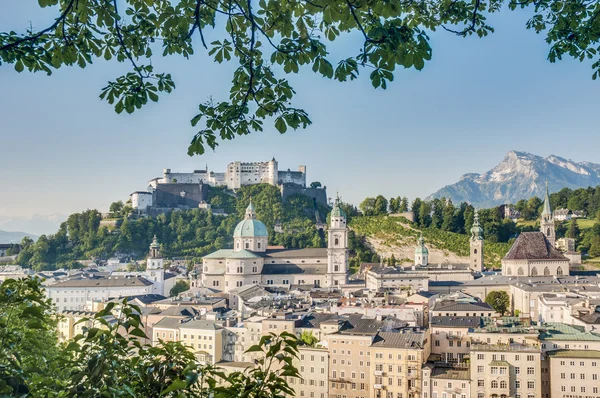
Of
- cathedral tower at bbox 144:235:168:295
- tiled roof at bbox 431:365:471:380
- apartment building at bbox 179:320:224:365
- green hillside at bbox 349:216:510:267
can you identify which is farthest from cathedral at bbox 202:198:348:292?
tiled roof at bbox 431:365:471:380

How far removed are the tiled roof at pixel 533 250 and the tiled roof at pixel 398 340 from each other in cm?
2662

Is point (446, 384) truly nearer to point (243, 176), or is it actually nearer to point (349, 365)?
point (349, 365)

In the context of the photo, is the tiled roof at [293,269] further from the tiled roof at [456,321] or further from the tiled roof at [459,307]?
the tiled roof at [456,321]

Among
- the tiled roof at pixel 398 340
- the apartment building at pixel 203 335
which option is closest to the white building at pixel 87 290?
the apartment building at pixel 203 335

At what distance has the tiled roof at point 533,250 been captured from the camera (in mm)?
51438

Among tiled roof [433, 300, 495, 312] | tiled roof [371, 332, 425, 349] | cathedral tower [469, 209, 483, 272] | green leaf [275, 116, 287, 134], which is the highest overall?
green leaf [275, 116, 287, 134]

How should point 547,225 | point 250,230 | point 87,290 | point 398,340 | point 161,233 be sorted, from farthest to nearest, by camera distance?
point 161,233 → point 547,225 → point 250,230 → point 87,290 → point 398,340

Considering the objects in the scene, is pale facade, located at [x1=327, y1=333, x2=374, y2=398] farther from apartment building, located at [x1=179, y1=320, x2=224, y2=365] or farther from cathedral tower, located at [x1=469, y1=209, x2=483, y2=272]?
cathedral tower, located at [x1=469, y1=209, x2=483, y2=272]

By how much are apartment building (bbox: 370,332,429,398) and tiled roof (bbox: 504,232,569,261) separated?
1060 inches

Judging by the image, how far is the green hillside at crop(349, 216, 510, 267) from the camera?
62.8 m

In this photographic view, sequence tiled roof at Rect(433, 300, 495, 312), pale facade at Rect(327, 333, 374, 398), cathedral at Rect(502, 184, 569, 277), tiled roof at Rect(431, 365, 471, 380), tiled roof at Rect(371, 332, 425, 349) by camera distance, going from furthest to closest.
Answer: cathedral at Rect(502, 184, 569, 277) → tiled roof at Rect(433, 300, 495, 312) → pale facade at Rect(327, 333, 374, 398) → tiled roof at Rect(371, 332, 425, 349) → tiled roof at Rect(431, 365, 471, 380)

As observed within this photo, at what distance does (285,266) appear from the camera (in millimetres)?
54344

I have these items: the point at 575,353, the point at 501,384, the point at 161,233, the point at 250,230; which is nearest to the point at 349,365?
the point at 501,384

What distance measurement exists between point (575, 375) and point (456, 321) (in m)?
6.84
